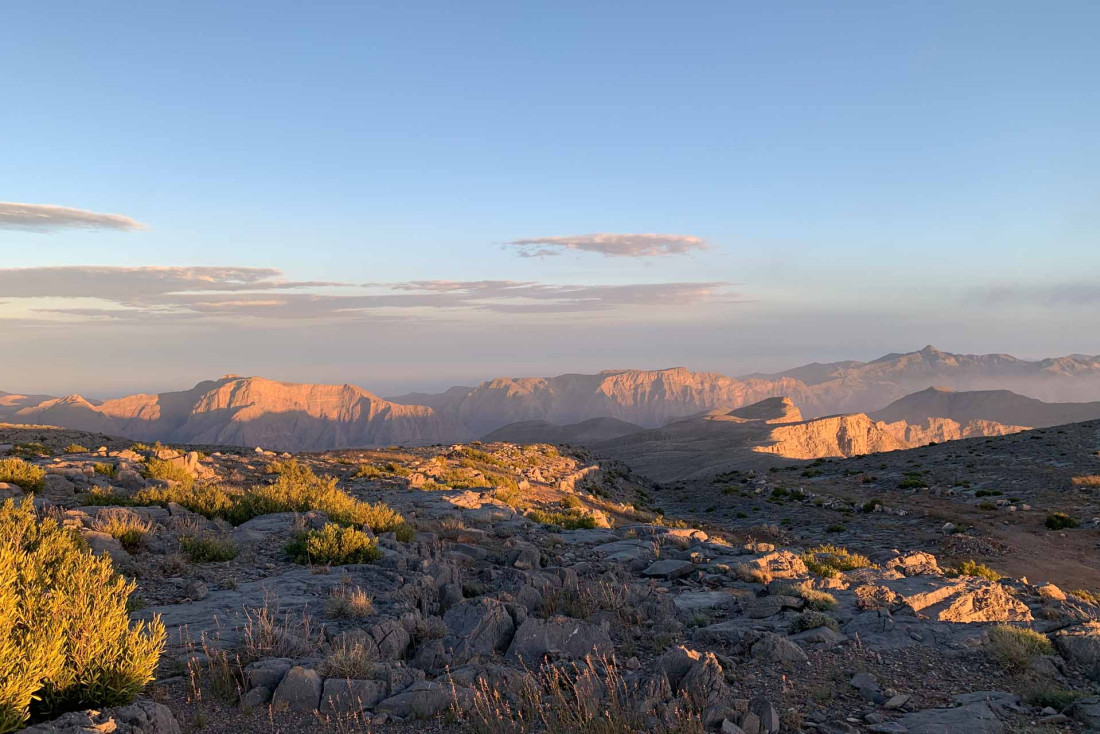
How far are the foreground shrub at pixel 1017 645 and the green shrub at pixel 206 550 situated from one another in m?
12.7

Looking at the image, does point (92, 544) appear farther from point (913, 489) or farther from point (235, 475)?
point (913, 489)

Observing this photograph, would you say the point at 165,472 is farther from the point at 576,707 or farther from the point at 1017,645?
the point at 1017,645

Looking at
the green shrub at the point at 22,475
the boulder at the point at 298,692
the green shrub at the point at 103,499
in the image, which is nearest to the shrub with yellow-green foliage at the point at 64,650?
the boulder at the point at 298,692

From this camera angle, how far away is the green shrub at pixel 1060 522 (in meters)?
24.0

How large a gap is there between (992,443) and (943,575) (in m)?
40.6

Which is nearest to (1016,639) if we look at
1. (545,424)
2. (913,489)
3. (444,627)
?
(444,627)

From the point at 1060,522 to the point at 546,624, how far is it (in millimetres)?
26576

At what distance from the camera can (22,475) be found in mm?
16172

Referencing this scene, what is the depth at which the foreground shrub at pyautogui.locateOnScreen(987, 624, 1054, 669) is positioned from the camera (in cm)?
746

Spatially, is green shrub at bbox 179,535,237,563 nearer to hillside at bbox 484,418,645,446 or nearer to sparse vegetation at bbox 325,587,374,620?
sparse vegetation at bbox 325,587,374,620

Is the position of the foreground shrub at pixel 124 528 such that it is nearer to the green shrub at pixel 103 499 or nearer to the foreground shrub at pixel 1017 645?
the green shrub at pixel 103 499

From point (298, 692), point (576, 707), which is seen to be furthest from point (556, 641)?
point (298, 692)

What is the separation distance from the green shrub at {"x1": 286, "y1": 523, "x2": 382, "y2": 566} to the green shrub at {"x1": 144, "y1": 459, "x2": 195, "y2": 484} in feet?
30.0

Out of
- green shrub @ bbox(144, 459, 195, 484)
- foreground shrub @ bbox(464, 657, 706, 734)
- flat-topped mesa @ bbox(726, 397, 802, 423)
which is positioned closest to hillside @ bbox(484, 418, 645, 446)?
flat-topped mesa @ bbox(726, 397, 802, 423)
